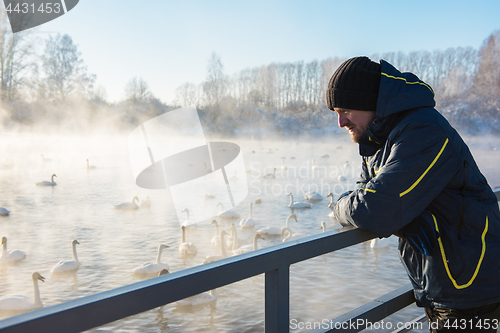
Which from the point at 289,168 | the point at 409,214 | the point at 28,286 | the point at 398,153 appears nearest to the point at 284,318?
the point at 409,214

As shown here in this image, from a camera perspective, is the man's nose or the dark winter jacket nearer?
the dark winter jacket

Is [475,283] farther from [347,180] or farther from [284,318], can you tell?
[347,180]

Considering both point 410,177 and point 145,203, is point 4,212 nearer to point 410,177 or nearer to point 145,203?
point 145,203

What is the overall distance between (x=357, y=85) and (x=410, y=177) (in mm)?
377

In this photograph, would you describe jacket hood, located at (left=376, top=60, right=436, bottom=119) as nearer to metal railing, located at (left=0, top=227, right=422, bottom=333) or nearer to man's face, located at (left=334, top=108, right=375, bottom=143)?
man's face, located at (left=334, top=108, right=375, bottom=143)

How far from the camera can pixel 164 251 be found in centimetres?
737

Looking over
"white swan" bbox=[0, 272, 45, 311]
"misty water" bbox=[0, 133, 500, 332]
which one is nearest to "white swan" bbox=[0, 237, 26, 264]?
"misty water" bbox=[0, 133, 500, 332]

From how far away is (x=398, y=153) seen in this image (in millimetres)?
1142

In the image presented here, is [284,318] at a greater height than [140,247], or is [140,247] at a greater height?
[284,318]

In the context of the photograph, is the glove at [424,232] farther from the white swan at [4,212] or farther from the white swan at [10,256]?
the white swan at [4,212]

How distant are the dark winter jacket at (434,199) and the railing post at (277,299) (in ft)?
1.04

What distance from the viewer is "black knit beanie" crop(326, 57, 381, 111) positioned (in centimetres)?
131

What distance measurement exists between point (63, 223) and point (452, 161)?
1031cm

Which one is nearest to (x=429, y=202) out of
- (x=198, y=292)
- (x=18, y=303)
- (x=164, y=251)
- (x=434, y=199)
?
(x=434, y=199)
